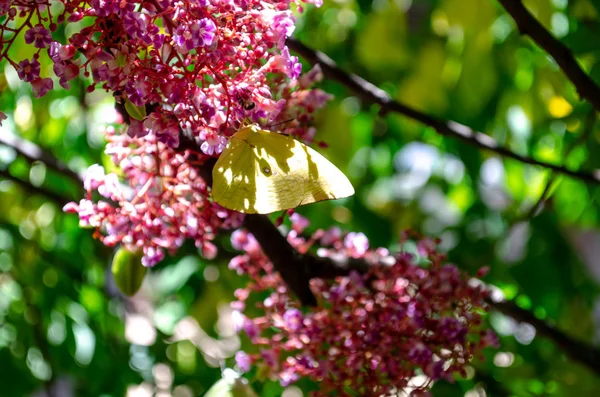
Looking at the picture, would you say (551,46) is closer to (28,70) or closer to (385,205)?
(28,70)

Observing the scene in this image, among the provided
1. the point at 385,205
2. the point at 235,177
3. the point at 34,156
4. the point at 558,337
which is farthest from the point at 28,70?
the point at 385,205

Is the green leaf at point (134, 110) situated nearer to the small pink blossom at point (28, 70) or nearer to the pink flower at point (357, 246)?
the small pink blossom at point (28, 70)

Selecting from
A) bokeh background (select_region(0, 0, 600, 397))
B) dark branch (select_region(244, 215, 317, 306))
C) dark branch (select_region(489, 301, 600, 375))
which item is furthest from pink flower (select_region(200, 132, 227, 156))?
bokeh background (select_region(0, 0, 600, 397))

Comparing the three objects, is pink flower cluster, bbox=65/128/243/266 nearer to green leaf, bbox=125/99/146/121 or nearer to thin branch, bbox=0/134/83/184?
green leaf, bbox=125/99/146/121

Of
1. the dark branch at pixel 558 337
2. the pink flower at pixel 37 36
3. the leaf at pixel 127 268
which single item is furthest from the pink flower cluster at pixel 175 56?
the dark branch at pixel 558 337

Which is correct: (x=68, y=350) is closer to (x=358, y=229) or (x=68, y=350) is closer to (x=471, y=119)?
(x=358, y=229)
